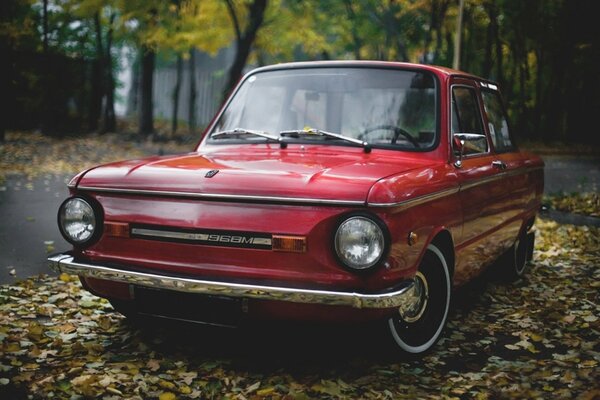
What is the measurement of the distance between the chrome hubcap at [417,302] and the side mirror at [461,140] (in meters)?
0.88

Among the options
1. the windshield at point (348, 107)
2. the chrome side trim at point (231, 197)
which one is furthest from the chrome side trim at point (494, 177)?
the chrome side trim at point (231, 197)

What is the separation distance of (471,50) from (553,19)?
3.10 meters

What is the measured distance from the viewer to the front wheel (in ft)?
13.3

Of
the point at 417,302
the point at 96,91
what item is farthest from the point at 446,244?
the point at 96,91

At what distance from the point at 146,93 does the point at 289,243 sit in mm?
19388

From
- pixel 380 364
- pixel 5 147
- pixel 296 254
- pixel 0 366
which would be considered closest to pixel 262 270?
pixel 296 254

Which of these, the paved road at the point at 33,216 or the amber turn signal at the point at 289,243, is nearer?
the amber turn signal at the point at 289,243

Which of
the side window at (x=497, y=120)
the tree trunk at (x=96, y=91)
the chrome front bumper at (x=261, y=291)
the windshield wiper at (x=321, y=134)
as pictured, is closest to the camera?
the chrome front bumper at (x=261, y=291)

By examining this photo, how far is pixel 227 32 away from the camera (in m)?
22.8

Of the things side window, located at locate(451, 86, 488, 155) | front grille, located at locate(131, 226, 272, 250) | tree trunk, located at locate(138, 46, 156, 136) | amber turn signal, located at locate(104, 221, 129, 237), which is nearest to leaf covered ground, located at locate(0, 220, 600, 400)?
front grille, located at locate(131, 226, 272, 250)

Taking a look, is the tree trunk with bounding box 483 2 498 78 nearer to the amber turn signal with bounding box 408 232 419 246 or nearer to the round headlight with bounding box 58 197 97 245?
the amber turn signal with bounding box 408 232 419 246

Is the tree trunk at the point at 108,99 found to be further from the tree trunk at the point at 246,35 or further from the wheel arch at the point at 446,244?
the wheel arch at the point at 446,244

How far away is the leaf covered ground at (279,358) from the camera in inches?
147

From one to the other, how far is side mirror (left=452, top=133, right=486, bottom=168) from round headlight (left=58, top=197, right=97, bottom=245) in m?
2.33
